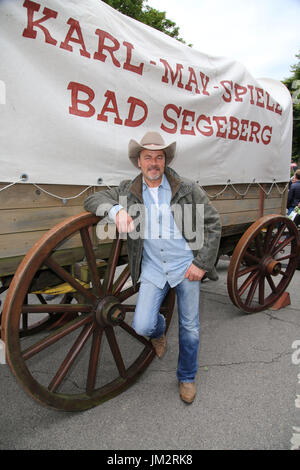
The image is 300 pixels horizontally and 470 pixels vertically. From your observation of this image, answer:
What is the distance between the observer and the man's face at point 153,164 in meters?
1.96

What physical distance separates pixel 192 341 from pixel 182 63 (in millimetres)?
2105

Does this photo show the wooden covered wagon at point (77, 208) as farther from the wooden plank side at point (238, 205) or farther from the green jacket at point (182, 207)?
the green jacket at point (182, 207)

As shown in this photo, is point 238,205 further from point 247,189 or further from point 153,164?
point 153,164

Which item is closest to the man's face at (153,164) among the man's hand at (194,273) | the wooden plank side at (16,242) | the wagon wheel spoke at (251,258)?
the man's hand at (194,273)

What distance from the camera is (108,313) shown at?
6.50 ft

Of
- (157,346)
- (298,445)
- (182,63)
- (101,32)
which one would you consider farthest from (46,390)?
(182,63)

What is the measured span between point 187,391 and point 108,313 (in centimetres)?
73

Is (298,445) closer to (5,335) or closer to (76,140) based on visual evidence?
(5,335)

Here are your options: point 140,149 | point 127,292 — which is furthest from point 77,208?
point 127,292

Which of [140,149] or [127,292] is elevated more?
[140,149]

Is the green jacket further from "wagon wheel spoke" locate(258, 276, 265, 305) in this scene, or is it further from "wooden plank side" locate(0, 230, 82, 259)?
"wagon wheel spoke" locate(258, 276, 265, 305)

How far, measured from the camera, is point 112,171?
222 centimetres

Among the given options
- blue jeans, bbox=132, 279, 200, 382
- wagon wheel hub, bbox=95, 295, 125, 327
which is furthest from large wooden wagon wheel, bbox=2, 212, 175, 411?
blue jeans, bbox=132, 279, 200, 382

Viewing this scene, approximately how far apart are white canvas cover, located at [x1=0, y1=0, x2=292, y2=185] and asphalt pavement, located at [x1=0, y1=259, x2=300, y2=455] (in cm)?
143
